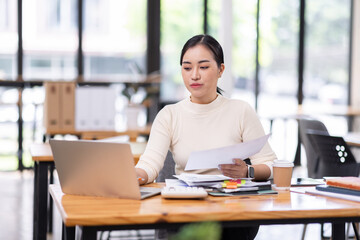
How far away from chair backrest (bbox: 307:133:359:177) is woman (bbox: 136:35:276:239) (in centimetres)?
A: 125

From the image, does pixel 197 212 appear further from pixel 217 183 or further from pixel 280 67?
pixel 280 67

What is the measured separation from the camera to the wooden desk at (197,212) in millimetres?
1560

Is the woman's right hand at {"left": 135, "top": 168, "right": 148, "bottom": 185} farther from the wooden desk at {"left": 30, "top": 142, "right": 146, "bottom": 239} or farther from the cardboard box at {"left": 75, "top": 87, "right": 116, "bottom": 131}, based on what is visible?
the cardboard box at {"left": 75, "top": 87, "right": 116, "bottom": 131}

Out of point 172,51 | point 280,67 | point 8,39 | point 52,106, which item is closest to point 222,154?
point 52,106

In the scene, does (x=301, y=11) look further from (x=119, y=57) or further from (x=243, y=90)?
(x=119, y=57)

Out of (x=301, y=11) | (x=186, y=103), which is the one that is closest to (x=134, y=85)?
(x=301, y=11)

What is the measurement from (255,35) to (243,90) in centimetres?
79

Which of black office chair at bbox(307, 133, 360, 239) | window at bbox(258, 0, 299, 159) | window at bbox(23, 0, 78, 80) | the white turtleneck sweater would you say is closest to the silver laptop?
the white turtleneck sweater

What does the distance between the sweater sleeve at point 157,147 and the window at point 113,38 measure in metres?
5.34

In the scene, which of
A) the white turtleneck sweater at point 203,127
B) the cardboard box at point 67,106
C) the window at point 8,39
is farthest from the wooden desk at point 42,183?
the window at point 8,39

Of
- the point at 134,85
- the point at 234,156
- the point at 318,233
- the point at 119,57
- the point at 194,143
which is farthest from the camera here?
the point at 119,57

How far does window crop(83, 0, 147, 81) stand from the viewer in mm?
7754

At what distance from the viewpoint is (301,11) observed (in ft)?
26.9

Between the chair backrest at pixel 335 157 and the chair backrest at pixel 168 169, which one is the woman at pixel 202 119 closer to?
the chair backrest at pixel 168 169
